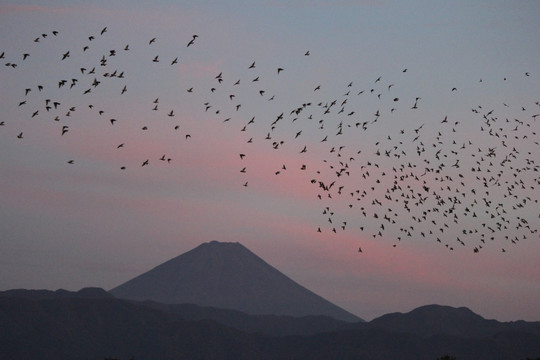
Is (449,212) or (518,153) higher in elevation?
(518,153)

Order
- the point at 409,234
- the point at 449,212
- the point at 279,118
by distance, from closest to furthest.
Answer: the point at 279,118 < the point at 449,212 < the point at 409,234

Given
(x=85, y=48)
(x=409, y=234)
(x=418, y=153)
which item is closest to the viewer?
(x=85, y=48)

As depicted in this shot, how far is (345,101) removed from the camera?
6397 centimetres

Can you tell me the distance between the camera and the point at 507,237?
8981 cm

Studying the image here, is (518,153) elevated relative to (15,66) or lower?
elevated

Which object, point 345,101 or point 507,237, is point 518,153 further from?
point 345,101

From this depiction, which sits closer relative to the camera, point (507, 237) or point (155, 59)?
point (155, 59)

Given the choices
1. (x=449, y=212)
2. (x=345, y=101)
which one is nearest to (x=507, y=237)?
(x=449, y=212)

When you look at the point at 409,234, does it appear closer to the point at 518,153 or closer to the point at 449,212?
the point at 449,212

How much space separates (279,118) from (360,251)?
32.8 meters

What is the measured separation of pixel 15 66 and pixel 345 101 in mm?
22887

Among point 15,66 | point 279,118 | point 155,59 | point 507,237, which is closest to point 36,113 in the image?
point 15,66

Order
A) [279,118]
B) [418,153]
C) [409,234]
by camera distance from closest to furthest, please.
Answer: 1. [279,118]
2. [418,153]
3. [409,234]

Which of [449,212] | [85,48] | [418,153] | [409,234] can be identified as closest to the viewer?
[85,48]
